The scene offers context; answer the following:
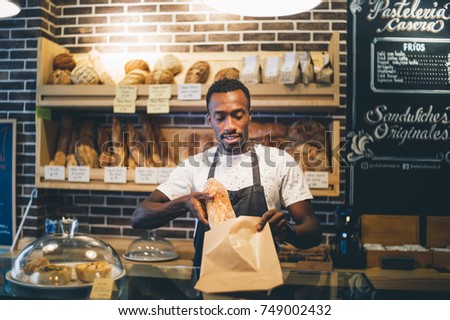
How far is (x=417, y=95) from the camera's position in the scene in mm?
2707

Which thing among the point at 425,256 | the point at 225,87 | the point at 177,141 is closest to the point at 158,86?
the point at 177,141

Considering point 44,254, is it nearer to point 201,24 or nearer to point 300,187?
point 300,187

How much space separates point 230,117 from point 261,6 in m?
0.48

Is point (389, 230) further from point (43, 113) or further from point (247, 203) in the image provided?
point (43, 113)

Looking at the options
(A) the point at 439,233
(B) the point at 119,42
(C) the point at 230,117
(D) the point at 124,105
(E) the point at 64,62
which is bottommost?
(A) the point at 439,233

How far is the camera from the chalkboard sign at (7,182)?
2830mm

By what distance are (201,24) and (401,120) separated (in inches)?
55.6

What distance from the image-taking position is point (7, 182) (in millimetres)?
2855

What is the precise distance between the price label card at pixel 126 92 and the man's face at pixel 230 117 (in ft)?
2.24

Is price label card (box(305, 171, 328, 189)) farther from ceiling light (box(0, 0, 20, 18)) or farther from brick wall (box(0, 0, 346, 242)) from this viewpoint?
ceiling light (box(0, 0, 20, 18))

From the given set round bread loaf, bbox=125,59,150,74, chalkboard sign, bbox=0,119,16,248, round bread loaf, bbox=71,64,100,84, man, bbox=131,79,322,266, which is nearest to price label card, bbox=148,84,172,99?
round bread loaf, bbox=125,59,150,74

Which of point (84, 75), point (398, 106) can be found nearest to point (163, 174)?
point (84, 75)

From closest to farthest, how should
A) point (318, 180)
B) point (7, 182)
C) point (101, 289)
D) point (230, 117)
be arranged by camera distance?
point (101, 289)
point (230, 117)
point (318, 180)
point (7, 182)

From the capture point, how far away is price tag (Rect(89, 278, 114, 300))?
3.85 ft
